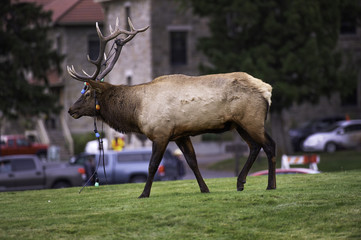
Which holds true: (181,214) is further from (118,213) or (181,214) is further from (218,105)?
(218,105)

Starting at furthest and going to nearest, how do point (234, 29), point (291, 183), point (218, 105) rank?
point (234, 29)
point (291, 183)
point (218, 105)

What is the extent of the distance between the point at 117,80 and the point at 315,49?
17599 mm

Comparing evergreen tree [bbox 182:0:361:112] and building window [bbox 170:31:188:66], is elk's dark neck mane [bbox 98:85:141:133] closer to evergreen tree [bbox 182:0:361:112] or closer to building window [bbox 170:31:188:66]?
evergreen tree [bbox 182:0:361:112]

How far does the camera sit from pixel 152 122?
36.7 ft

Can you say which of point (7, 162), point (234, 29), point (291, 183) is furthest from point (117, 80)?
point (291, 183)

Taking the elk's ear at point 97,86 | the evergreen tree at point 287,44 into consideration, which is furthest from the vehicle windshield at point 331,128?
the elk's ear at point 97,86

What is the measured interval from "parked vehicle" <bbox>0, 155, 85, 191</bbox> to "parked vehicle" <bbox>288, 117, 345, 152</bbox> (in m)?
19.2

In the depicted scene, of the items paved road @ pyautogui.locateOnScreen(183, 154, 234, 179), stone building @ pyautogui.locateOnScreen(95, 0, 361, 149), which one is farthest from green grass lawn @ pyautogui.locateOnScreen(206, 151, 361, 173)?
stone building @ pyautogui.locateOnScreen(95, 0, 361, 149)

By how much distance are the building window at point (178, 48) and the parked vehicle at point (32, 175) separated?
67.4ft

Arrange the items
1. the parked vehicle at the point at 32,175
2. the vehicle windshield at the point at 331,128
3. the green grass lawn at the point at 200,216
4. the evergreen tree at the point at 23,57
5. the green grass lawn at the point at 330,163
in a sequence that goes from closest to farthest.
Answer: the green grass lawn at the point at 200,216
the parked vehicle at the point at 32,175
the green grass lawn at the point at 330,163
the evergreen tree at the point at 23,57
the vehicle windshield at the point at 331,128

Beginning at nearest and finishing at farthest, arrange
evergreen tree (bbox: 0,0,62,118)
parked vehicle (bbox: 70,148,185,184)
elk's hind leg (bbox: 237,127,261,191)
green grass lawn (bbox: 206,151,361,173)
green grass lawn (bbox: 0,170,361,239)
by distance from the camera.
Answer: green grass lawn (bbox: 0,170,361,239)
elk's hind leg (bbox: 237,127,261,191)
parked vehicle (bbox: 70,148,185,184)
green grass lawn (bbox: 206,151,361,173)
evergreen tree (bbox: 0,0,62,118)

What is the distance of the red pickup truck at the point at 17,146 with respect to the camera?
150ft

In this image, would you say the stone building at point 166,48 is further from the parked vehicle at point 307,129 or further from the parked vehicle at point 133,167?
the parked vehicle at point 133,167

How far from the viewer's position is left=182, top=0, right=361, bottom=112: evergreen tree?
3331cm
